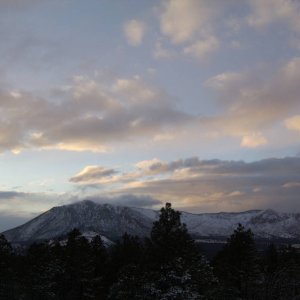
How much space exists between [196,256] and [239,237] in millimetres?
14841

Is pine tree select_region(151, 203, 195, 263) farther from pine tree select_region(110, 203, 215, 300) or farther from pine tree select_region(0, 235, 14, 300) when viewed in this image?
pine tree select_region(0, 235, 14, 300)

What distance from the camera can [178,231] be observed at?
42.3 meters

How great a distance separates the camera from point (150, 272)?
1622 inches

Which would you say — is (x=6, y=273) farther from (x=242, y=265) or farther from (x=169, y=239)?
(x=242, y=265)

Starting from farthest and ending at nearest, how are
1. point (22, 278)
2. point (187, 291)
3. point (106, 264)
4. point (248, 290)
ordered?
point (106, 264)
point (22, 278)
point (248, 290)
point (187, 291)

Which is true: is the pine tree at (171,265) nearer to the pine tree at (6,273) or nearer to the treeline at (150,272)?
the treeline at (150,272)

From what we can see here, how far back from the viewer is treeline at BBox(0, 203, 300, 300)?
134 ft

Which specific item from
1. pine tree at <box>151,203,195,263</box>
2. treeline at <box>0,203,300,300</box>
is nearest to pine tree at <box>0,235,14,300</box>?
treeline at <box>0,203,300,300</box>

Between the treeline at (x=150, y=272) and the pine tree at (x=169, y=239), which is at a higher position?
the pine tree at (x=169, y=239)

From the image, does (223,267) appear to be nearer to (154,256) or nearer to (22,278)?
(154,256)

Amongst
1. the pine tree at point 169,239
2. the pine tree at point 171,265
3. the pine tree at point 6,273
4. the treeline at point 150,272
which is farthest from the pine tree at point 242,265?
the pine tree at point 6,273

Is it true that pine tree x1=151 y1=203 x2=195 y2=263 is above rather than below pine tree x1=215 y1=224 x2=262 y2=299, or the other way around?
above

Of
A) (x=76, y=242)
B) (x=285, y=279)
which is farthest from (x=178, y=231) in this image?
(x=76, y=242)

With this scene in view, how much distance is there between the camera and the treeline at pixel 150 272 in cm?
4075
